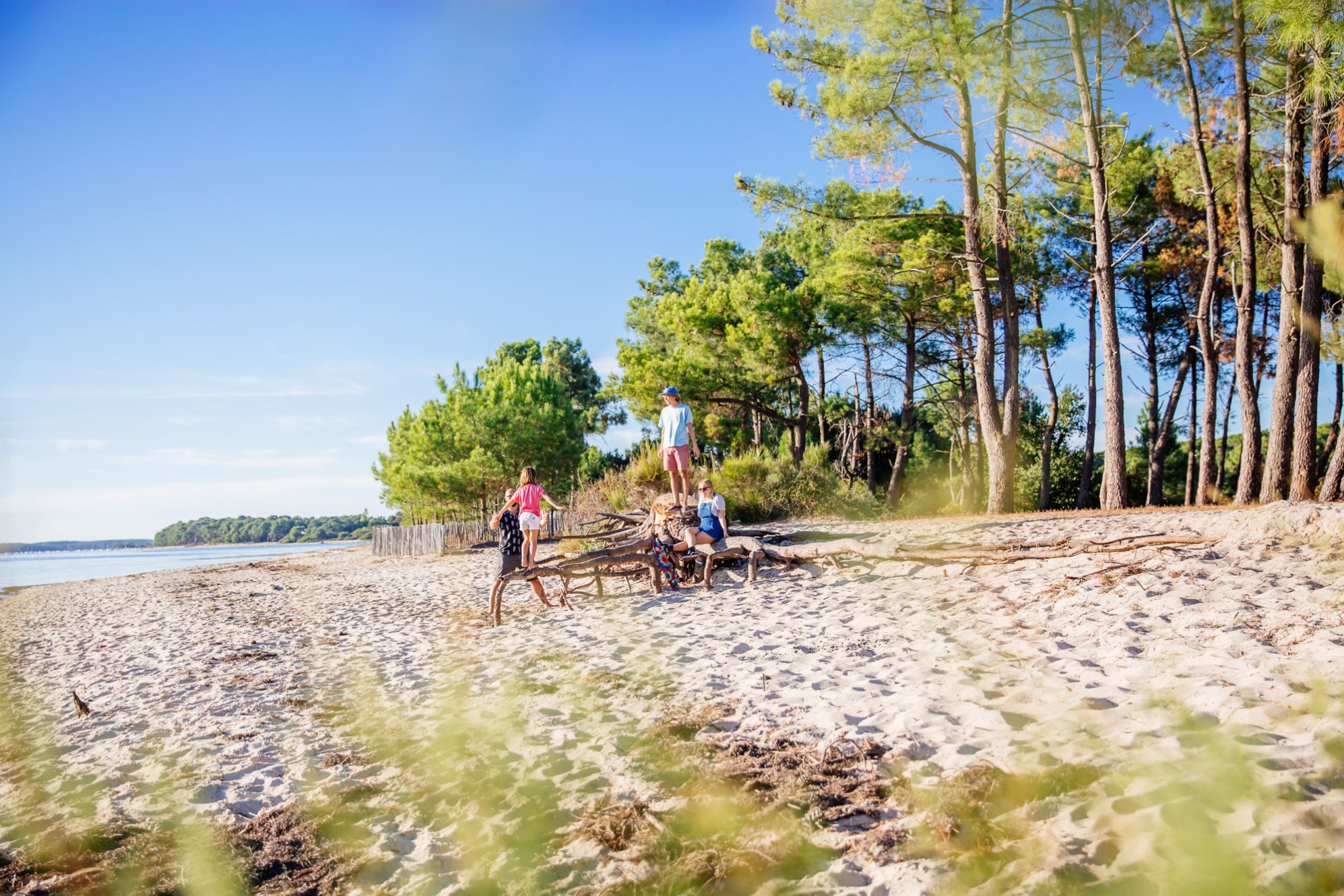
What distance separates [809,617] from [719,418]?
22.1 metres

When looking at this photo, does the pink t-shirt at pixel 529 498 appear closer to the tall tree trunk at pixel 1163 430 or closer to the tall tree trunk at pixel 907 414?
the tall tree trunk at pixel 907 414

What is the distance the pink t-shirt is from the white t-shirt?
1.72m

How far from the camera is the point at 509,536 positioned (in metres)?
8.94

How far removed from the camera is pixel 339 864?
2918mm

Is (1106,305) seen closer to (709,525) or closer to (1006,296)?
(1006,296)

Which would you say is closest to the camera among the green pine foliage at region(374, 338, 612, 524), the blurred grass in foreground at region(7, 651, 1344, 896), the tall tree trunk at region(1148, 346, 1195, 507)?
the blurred grass in foreground at region(7, 651, 1344, 896)

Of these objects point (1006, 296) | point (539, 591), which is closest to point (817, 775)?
point (539, 591)

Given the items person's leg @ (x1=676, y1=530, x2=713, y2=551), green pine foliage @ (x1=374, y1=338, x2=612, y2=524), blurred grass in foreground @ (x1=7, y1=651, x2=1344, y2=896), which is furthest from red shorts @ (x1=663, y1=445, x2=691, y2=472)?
green pine foliage @ (x1=374, y1=338, x2=612, y2=524)

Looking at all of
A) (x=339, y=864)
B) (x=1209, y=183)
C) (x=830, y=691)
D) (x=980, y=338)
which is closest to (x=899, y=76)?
(x=980, y=338)

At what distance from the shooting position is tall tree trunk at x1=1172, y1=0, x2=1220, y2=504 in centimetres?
1359

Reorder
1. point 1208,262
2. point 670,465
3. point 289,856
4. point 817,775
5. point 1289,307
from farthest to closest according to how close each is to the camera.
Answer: point 1208,262
point 1289,307
point 670,465
point 817,775
point 289,856

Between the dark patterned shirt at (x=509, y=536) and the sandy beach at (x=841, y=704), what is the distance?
80 centimetres

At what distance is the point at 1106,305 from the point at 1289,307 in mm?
2484

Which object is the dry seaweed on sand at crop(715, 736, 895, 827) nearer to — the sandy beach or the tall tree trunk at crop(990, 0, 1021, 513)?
the sandy beach
